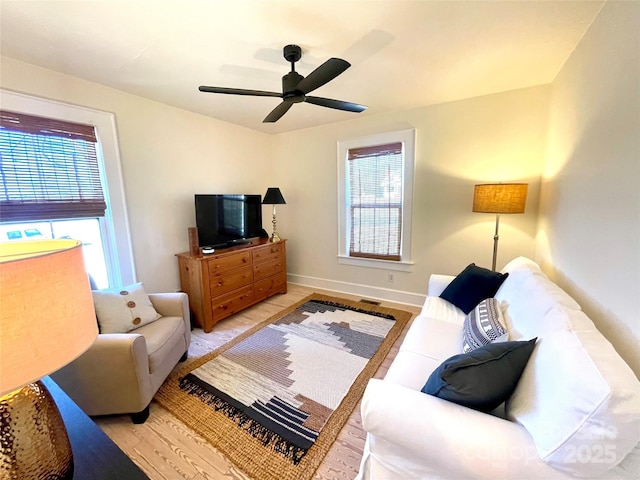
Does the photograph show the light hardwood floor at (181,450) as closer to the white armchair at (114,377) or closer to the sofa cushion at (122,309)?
the white armchair at (114,377)

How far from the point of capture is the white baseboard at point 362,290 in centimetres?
330

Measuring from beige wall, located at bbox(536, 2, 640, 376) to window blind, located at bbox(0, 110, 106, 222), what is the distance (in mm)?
3544

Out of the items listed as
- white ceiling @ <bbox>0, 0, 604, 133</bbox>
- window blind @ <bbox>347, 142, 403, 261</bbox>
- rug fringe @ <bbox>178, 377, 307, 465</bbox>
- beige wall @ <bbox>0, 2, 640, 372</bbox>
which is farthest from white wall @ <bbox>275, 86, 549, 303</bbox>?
rug fringe @ <bbox>178, 377, 307, 465</bbox>

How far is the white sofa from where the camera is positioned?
711mm

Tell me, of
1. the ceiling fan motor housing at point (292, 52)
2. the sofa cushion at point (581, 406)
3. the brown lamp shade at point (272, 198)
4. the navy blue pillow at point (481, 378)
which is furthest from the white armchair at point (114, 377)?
the brown lamp shade at point (272, 198)

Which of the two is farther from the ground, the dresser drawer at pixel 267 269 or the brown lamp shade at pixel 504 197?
the brown lamp shade at pixel 504 197

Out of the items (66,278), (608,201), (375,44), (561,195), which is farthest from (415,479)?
(375,44)

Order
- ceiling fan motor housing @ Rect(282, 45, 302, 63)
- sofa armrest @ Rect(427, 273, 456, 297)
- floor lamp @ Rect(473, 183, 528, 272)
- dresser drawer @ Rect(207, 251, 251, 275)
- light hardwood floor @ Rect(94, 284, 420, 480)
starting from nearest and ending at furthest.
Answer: light hardwood floor @ Rect(94, 284, 420, 480) → ceiling fan motor housing @ Rect(282, 45, 302, 63) → floor lamp @ Rect(473, 183, 528, 272) → sofa armrest @ Rect(427, 273, 456, 297) → dresser drawer @ Rect(207, 251, 251, 275)

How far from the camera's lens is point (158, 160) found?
8.80 feet

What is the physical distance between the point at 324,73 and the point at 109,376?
2190 millimetres

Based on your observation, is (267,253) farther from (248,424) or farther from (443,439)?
(443,439)

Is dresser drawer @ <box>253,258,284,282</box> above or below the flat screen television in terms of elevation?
below

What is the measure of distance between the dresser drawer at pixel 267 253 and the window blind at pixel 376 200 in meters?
1.06

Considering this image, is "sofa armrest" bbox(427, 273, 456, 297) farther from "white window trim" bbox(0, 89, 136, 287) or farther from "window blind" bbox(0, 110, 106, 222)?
"window blind" bbox(0, 110, 106, 222)
